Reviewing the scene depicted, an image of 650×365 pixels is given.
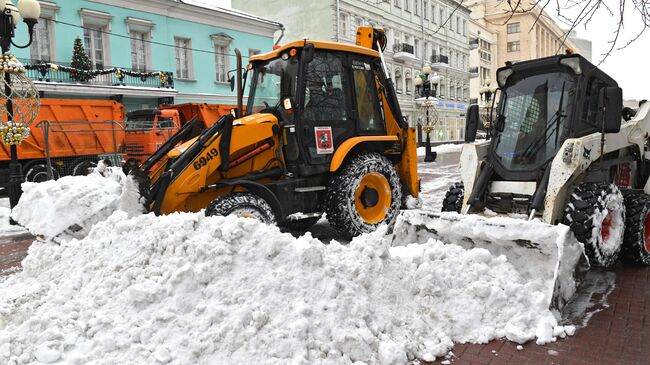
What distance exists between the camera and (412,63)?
4062 cm

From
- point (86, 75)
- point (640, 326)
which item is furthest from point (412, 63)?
point (640, 326)

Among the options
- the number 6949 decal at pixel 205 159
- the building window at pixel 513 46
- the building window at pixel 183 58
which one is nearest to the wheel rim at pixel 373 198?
the number 6949 decal at pixel 205 159

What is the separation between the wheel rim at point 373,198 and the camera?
6.92 m

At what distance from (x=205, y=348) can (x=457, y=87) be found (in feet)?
162

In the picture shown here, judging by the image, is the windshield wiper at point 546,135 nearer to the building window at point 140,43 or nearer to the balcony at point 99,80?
the balcony at point 99,80

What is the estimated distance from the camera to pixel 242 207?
5.69 meters

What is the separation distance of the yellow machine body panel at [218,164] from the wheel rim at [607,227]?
3.72 metres

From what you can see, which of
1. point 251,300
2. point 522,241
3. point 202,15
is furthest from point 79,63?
point 522,241

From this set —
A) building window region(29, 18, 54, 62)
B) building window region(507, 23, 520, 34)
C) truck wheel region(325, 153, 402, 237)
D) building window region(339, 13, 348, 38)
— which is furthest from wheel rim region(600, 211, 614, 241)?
building window region(507, 23, 520, 34)

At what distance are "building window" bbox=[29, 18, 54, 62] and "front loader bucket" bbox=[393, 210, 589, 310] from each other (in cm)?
1839

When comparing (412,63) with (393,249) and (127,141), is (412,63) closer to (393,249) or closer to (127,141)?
(127,141)

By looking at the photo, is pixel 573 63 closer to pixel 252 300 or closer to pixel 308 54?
pixel 308 54

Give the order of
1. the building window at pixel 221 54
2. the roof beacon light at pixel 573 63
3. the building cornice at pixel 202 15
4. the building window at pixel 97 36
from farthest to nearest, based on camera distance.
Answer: the building window at pixel 221 54 → the building cornice at pixel 202 15 → the building window at pixel 97 36 → the roof beacon light at pixel 573 63

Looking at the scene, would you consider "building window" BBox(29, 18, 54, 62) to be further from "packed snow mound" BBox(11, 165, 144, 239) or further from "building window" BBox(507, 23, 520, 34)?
"building window" BBox(507, 23, 520, 34)
